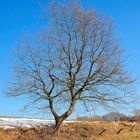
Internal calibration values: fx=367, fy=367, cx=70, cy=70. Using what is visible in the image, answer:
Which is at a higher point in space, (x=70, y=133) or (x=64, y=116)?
(x=64, y=116)

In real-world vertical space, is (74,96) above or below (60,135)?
above

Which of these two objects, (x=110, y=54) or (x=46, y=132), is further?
(x=110, y=54)

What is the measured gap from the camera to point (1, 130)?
17.8 meters

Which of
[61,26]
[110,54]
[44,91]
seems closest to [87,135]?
[44,91]

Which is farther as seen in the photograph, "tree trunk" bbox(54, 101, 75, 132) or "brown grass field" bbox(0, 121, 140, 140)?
"tree trunk" bbox(54, 101, 75, 132)

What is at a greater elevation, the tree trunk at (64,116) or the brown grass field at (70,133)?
the tree trunk at (64,116)

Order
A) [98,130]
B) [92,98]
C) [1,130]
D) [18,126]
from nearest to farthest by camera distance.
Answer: [1,130]
[18,126]
[92,98]
[98,130]

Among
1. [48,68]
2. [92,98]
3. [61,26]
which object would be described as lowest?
[92,98]

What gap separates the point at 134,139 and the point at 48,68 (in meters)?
6.04

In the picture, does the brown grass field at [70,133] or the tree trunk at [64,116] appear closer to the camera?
the brown grass field at [70,133]

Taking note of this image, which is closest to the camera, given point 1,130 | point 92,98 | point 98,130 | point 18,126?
point 1,130

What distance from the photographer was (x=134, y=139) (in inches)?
780

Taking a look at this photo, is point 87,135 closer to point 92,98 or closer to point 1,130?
point 92,98

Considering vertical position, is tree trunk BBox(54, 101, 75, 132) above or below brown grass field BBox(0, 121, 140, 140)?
above
